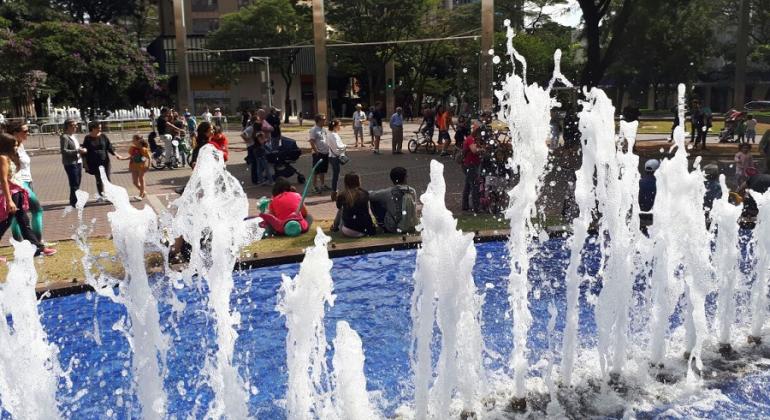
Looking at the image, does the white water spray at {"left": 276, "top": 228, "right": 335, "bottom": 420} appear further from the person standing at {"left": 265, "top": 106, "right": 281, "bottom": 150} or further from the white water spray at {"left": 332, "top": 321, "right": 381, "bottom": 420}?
the person standing at {"left": 265, "top": 106, "right": 281, "bottom": 150}

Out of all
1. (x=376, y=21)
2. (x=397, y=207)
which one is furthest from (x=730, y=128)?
(x=376, y=21)

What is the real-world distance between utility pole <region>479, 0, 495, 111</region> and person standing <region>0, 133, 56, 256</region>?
16240 millimetres

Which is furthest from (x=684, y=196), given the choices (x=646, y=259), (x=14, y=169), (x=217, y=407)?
(x=14, y=169)

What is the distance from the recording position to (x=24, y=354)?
14.0 ft

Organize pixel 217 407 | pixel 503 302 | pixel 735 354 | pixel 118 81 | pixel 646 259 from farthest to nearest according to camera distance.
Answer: pixel 118 81, pixel 503 302, pixel 646 259, pixel 735 354, pixel 217 407

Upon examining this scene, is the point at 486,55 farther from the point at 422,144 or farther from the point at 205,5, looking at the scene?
the point at 205,5

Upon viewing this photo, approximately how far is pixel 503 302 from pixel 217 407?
3382mm

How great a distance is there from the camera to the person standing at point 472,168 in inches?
436

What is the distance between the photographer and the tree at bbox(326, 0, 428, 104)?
48875 mm

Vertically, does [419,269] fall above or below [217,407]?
above

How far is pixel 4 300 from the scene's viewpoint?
4.49 meters

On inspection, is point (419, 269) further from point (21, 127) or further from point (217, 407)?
point (21, 127)

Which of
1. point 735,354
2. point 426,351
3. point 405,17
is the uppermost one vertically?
point 405,17

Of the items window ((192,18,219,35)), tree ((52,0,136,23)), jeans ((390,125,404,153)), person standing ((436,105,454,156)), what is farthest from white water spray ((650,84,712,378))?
window ((192,18,219,35))
